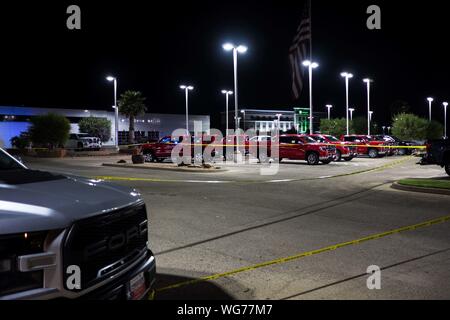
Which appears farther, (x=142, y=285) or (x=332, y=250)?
(x=332, y=250)

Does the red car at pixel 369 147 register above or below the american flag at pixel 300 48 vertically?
below

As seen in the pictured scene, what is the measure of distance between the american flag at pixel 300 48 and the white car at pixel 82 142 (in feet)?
93.5

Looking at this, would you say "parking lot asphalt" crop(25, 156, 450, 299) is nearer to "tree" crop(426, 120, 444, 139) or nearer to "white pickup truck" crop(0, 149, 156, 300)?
"white pickup truck" crop(0, 149, 156, 300)

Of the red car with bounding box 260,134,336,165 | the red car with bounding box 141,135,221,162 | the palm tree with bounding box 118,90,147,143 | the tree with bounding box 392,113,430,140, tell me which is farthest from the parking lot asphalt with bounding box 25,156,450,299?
the palm tree with bounding box 118,90,147,143

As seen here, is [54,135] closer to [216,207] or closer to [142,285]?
[216,207]

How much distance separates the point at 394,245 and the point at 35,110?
68044 mm

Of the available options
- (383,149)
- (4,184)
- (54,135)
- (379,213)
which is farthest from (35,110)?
(4,184)

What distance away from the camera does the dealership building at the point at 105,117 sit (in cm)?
6238

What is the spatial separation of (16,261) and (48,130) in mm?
41958

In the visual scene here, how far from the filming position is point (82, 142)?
48.9 meters

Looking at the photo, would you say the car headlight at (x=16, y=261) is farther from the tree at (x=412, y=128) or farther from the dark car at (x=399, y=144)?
the tree at (x=412, y=128)

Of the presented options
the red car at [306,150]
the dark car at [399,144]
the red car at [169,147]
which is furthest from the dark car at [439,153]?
the dark car at [399,144]

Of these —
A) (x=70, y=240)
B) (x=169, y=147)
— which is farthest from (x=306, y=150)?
(x=70, y=240)
